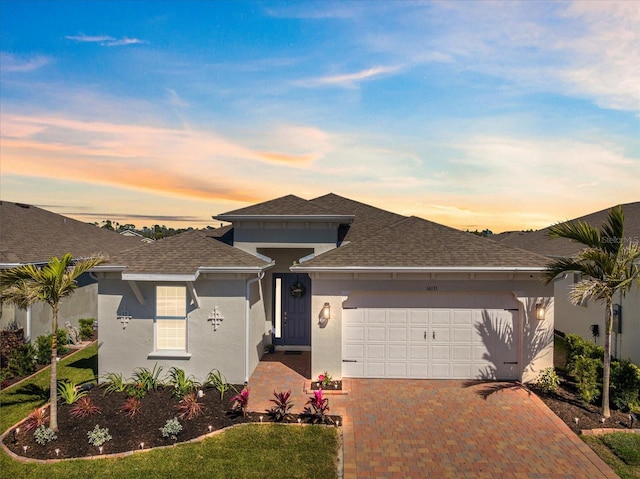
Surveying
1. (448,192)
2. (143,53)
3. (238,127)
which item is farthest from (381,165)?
(143,53)

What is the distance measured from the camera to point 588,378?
27.9 ft

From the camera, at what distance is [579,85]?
11930mm

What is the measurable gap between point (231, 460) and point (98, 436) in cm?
277

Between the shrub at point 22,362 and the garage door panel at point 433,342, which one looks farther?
the shrub at point 22,362

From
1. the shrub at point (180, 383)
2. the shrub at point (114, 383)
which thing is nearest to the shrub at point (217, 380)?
the shrub at point (180, 383)

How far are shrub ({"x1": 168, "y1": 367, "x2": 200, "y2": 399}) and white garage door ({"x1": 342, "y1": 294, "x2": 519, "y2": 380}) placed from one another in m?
4.23

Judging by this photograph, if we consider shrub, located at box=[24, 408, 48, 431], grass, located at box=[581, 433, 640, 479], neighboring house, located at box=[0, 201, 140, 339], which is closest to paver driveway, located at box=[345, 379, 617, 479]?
grass, located at box=[581, 433, 640, 479]

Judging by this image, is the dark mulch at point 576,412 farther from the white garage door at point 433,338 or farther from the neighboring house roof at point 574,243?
the neighboring house roof at point 574,243

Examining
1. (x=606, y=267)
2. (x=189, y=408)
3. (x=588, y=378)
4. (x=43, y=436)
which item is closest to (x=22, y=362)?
(x=43, y=436)

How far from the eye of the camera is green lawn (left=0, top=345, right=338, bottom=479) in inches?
232

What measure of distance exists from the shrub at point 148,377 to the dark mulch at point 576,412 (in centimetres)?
1008

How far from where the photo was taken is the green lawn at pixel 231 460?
19.3ft

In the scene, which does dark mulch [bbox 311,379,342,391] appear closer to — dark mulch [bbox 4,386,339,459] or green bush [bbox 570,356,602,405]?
dark mulch [bbox 4,386,339,459]

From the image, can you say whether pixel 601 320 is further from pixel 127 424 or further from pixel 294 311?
pixel 127 424
